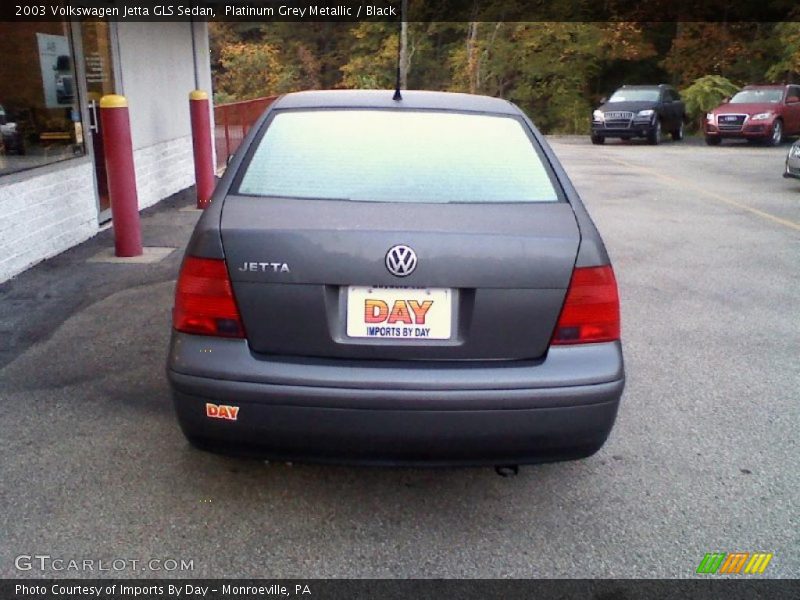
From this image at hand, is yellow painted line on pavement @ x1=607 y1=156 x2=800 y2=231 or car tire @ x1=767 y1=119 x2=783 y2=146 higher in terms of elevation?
car tire @ x1=767 y1=119 x2=783 y2=146

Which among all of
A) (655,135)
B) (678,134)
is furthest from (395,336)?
(678,134)

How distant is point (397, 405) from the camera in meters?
2.58

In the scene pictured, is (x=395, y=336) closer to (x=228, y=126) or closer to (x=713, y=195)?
(x=713, y=195)

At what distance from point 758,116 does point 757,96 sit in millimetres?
1422

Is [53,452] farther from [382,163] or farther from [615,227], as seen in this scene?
[615,227]

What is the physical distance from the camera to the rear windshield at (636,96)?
899 inches

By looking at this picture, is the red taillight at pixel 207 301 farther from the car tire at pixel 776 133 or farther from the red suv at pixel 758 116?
the car tire at pixel 776 133

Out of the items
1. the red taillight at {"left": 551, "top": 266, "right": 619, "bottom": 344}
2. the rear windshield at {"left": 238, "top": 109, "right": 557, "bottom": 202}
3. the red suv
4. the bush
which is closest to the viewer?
the red taillight at {"left": 551, "top": 266, "right": 619, "bottom": 344}

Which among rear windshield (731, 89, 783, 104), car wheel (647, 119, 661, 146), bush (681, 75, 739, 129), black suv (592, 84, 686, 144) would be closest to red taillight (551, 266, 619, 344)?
black suv (592, 84, 686, 144)

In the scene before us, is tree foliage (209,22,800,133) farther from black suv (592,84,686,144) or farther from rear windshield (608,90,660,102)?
rear windshield (608,90,660,102)

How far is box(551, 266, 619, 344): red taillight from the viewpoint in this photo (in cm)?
272

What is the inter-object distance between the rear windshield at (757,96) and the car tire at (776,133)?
69cm

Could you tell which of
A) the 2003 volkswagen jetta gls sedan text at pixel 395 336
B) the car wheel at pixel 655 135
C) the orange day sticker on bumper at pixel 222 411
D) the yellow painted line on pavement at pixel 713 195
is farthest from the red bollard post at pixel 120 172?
the car wheel at pixel 655 135

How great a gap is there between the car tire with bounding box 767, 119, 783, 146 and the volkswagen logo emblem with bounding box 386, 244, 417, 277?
21.4 metres
